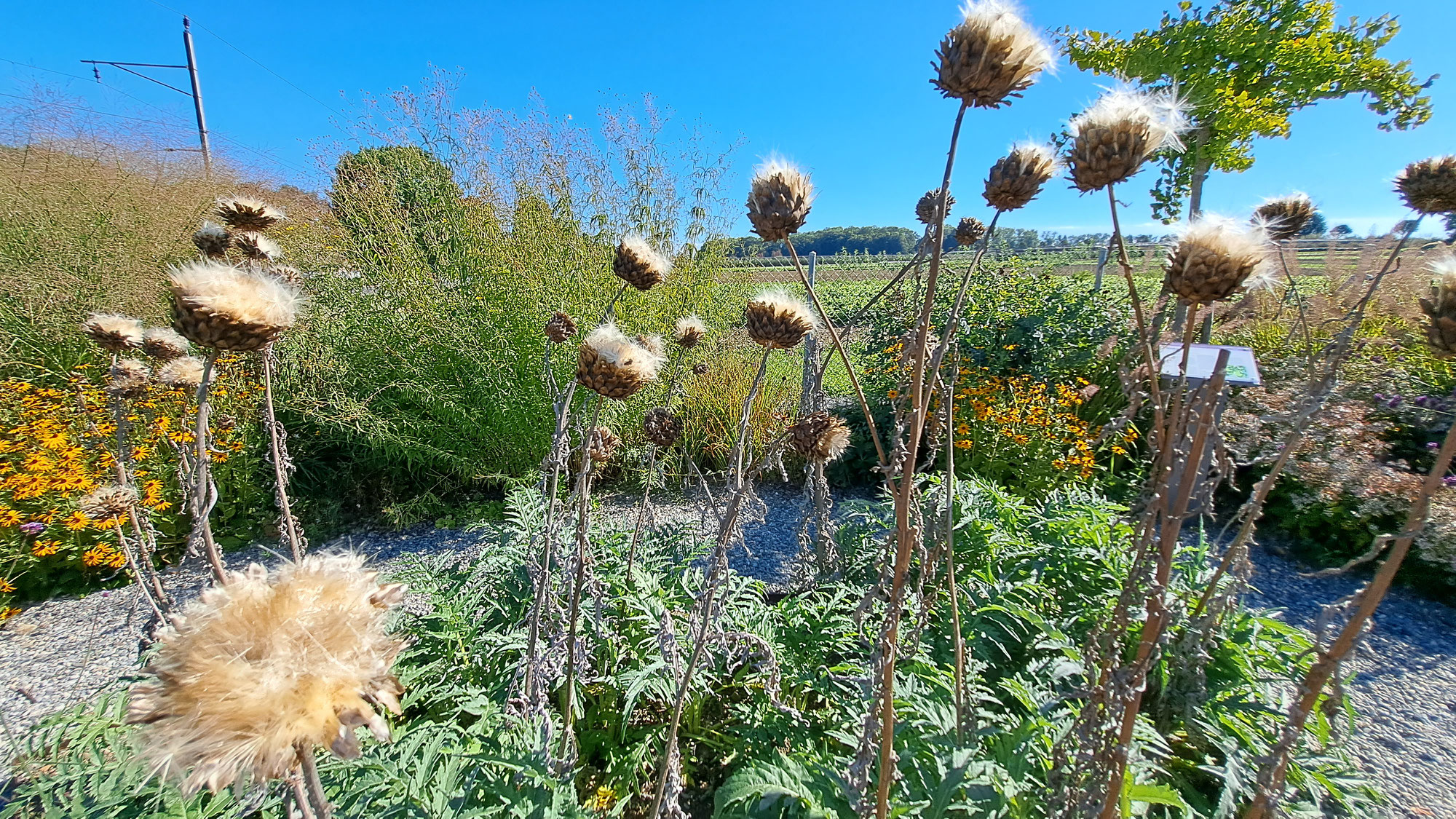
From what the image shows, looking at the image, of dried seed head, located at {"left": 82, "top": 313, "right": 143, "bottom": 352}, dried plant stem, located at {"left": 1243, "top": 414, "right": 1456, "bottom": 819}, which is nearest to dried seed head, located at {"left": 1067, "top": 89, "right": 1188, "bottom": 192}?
dried plant stem, located at {"left": 1243, "top": 414, "right": 1456, "bottom": 819}

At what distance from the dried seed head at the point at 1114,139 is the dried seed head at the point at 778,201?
0.50m

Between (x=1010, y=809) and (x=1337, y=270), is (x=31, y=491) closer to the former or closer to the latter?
(x=1010, y=809)

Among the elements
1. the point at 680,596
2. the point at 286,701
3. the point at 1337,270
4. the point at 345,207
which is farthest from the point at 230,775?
the point at 1337,270

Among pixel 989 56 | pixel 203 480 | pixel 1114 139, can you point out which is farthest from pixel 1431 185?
pixel 203 480

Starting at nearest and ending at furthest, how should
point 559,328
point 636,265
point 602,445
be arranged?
point 636,265
point 602,445
point 559,328

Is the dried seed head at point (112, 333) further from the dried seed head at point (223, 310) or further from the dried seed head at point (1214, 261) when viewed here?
the dried seed head at point (1214, 261)

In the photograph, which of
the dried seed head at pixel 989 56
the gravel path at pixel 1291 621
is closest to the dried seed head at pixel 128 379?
the gravel path at pixel 1291 621

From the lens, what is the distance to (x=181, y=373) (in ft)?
5.29

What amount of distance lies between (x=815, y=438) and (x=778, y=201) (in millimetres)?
569

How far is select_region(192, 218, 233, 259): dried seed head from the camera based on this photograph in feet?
5.74

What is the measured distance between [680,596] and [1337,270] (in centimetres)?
636

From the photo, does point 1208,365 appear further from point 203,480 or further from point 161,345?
point 161,345

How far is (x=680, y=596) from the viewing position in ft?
7.48

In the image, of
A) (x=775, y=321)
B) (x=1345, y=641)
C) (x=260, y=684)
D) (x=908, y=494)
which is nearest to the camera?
(x=260, y=684)
